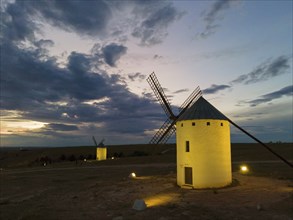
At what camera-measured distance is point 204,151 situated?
23.3m

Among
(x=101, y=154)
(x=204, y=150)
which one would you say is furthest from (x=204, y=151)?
(x=101, y=154)

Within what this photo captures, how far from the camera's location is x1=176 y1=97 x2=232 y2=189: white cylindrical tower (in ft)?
76.2

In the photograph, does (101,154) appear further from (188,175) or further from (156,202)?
(156,202)

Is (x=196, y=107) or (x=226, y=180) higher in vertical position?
(x=196, y=107)

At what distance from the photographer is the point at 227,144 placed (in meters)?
24.6

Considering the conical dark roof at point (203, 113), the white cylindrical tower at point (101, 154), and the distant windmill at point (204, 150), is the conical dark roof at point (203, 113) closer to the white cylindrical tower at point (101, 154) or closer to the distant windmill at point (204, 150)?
the distant windmill at point (204, 150)

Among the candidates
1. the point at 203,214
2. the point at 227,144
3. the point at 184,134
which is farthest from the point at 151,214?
the point at 227,144

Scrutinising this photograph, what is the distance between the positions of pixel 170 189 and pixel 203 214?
821cm

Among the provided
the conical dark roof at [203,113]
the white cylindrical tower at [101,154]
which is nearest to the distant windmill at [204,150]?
the conical dark roof at [203,113]

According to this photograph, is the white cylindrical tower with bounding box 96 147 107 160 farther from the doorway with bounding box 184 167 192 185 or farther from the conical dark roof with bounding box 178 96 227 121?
the doorway with bounding box 184 167 192 185

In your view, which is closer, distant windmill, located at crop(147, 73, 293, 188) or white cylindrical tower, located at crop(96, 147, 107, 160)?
distant windmill, located at crop(147, 73, 293, 188)

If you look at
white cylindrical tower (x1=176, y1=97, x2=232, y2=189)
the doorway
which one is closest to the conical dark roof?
white cylindrical tower (x1=176, y1=97, x2=232, y2=189)

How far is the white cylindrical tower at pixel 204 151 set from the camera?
23234mm

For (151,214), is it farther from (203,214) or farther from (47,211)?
(47,211)
